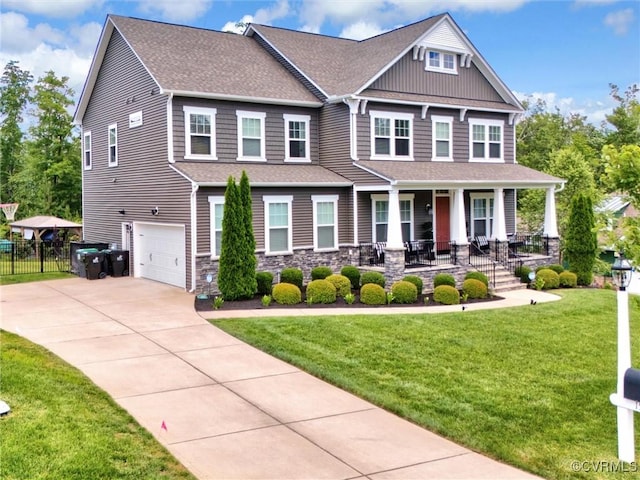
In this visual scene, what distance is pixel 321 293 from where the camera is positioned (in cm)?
1684

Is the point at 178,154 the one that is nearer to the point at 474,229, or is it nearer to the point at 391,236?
the point at 391,236

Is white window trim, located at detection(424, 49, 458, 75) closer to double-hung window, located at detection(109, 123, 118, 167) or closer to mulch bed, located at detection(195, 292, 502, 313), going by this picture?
mulch bed, located at detection(195, 292, 502, 313)

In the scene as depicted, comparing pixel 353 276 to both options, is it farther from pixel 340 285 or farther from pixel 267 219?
pixel 267 219

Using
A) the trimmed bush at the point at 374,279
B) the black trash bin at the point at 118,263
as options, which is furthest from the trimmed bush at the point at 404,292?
the black trash bin at the point at 118,263

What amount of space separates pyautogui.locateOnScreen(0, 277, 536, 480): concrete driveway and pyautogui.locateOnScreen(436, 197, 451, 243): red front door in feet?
38.9

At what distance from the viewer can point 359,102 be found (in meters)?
21.3

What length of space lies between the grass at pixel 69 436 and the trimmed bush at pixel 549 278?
15.6 meters

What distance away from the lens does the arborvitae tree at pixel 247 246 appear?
55.0ft

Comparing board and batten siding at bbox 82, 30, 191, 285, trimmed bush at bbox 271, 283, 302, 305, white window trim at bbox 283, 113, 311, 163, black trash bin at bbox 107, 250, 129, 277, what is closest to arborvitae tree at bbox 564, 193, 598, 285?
white window trim at bbox 283, 113, 311, 163

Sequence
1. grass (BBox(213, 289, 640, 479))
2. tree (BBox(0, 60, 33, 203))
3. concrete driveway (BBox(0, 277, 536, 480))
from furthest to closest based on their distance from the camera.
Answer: tree (BBox(0, 60, 33, 203))
grass (BBox(213, 289, 640, 479))
concrete driveway (BBox(0, 277, 536, 480))

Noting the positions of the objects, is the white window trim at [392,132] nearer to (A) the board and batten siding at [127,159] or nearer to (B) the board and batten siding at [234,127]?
(B) the board and batten siding at [234,127]

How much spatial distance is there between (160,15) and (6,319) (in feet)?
59.3

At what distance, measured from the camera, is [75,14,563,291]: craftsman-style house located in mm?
19859

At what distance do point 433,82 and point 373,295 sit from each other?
33.8 feet
